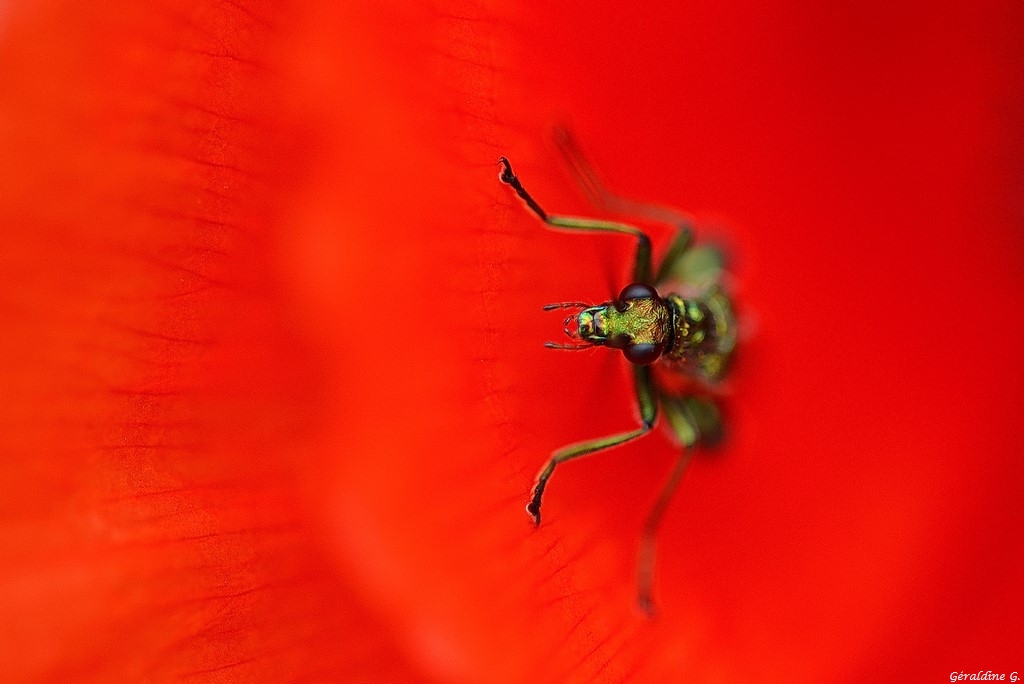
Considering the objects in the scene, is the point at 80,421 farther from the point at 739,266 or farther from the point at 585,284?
the point at 739,266

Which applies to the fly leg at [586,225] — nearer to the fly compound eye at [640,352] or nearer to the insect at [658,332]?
the insect at [658,332]

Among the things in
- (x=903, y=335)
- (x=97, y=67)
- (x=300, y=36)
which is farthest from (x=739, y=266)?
(x=97, y=67)

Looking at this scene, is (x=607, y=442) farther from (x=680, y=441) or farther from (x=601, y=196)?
(x=601, y=196)

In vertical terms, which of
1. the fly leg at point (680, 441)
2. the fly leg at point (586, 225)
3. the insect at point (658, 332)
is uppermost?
the fly leg at point (586, 225)

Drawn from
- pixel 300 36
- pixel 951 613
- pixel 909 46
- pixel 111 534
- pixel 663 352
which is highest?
pixel 909 46

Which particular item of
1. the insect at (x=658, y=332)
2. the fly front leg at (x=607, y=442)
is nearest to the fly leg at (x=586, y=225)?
the insect at (x=658, y=332)

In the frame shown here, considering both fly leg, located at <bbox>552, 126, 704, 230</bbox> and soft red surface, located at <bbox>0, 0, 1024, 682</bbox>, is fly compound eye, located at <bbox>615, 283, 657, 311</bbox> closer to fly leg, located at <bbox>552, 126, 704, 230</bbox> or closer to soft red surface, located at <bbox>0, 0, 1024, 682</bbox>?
soft red surface, located at <bbox>0, 0, 1024, 682</bbox>
